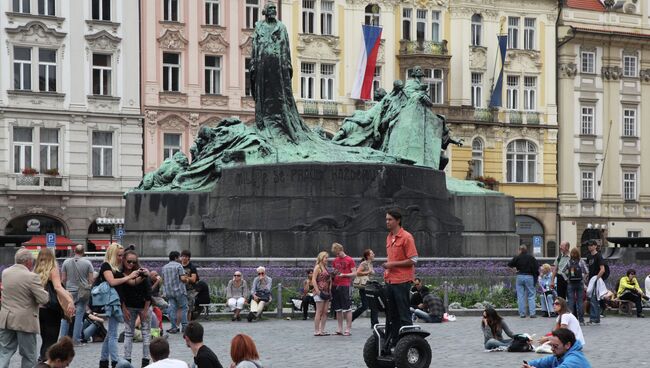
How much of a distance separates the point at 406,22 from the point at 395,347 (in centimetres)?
4824

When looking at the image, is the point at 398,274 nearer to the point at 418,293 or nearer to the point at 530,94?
the point at 418,293

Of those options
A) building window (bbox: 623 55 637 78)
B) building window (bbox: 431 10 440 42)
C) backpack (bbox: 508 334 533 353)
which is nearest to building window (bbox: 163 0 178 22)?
building window (bbox: 431 10 440 42)

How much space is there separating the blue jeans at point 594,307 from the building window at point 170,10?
111 ft

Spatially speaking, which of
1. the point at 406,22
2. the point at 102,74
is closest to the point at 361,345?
the point at 102,74

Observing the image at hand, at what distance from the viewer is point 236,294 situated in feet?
81.7

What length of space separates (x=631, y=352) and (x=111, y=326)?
690cm

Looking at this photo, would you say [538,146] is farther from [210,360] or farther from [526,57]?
[210,360]

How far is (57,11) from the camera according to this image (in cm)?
5241

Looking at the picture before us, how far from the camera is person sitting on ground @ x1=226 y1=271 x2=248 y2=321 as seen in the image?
2467cm

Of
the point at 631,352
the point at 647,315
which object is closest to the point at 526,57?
the point at 647,315

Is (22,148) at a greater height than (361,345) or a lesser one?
greater

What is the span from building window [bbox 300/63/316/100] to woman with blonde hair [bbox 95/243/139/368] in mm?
43660

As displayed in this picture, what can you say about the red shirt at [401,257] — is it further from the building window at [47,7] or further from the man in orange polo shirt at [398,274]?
the building window at [47,7]

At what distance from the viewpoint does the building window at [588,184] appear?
64875 mm
